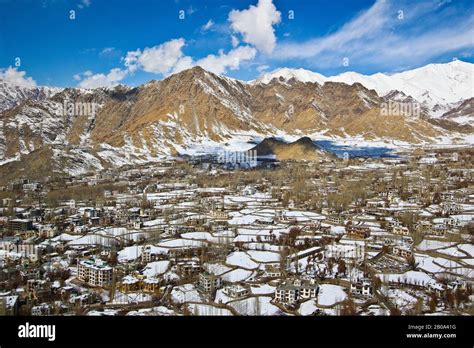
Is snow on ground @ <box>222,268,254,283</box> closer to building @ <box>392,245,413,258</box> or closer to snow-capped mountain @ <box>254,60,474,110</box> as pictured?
building @ <box>392,245,413,258</box>

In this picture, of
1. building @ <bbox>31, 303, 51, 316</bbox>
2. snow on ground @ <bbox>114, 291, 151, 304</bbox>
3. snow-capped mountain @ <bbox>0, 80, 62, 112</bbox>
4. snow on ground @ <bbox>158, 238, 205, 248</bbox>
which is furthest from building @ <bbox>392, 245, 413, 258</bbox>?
snow-capped mountain @ <bbox>0, 80, 62, 112</bbox>

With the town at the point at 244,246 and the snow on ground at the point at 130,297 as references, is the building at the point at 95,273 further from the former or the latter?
the snow on ground at the point at 130,297

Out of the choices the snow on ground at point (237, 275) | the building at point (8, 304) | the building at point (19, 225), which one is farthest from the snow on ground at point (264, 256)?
the building at point (19, 225)

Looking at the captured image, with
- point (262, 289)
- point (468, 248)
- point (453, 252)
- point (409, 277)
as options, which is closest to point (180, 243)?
point (262, 289)

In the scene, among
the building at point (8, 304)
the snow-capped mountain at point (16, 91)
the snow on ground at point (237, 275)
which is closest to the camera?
the building at point (8, 304)
